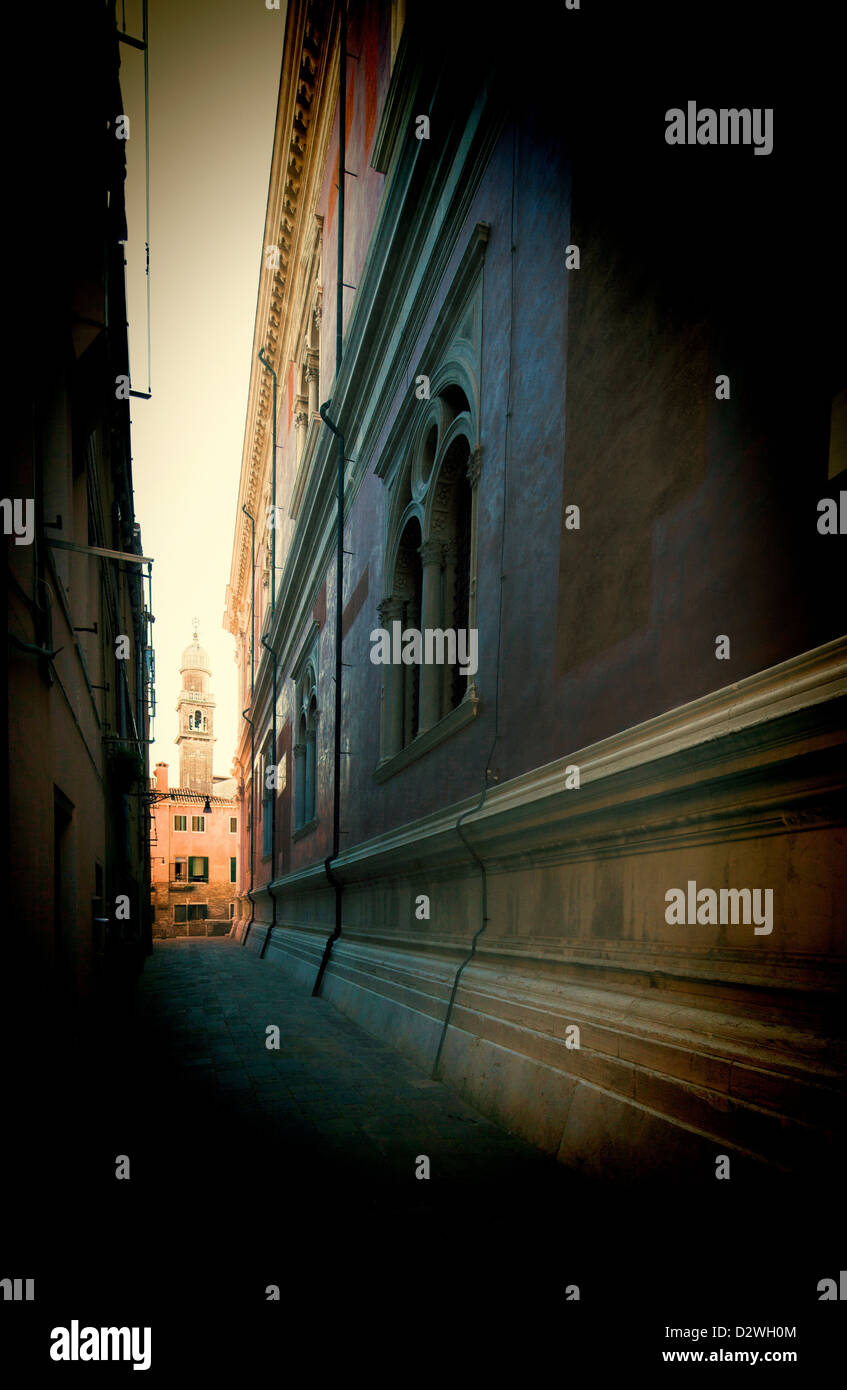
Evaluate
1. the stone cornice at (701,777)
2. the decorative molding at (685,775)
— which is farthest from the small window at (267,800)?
the stone cornice at (701,777)

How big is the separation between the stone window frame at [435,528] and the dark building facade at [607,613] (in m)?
0.04

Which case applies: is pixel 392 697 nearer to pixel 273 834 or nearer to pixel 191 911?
pixel 273 834

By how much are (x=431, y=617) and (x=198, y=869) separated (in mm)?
50387

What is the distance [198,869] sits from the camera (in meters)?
53.4

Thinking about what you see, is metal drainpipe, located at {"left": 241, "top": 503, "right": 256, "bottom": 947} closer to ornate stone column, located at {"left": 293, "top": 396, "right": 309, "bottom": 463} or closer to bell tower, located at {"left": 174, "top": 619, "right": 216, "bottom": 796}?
ornate stone column, located at {"left": 293, "top": 396, "right": 309, "bottom": 463}

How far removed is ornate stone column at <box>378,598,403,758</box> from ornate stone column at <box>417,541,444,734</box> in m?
1.30

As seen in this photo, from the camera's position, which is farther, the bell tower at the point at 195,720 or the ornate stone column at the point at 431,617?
the bell tower at the point at 195,720

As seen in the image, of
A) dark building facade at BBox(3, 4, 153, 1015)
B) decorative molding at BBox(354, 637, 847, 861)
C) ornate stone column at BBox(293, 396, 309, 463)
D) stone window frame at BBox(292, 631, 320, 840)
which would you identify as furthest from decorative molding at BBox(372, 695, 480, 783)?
ornate stone column at BBox(293, 396, 309, 463)

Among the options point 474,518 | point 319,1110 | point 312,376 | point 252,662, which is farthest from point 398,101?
point 252,662

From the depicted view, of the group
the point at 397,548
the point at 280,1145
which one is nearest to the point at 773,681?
the point at 280,1145

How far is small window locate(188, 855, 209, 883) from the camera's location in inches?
2094

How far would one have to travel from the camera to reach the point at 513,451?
17.9 ft

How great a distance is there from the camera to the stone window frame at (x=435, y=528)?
6.43 m

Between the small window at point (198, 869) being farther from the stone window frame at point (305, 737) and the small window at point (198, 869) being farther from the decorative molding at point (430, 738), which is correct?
the decorative molding at point (430, 738)
